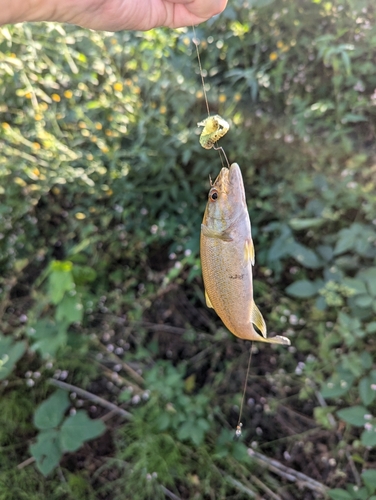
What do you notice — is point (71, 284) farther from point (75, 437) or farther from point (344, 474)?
point (344, 474)

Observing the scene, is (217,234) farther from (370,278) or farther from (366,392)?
(366,392)

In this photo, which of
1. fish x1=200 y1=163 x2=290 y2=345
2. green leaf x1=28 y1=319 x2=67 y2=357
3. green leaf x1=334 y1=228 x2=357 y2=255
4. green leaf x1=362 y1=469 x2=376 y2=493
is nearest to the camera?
fish x1=200 y1=163 x2=290 y2=345

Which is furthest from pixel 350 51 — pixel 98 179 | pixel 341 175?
pixel 98 179

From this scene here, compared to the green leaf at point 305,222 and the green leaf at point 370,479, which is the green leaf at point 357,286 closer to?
the green leaf at point 305,222

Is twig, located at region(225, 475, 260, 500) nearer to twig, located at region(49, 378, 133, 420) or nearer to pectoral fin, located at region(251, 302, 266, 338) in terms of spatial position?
twig, located at region(49, 378, 133, 420)

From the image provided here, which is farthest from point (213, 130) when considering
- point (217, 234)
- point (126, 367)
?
point (126, 367)

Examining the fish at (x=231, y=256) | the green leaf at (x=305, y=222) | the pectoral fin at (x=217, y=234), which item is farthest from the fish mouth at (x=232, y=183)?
the green leaf at (x=305, y=222)

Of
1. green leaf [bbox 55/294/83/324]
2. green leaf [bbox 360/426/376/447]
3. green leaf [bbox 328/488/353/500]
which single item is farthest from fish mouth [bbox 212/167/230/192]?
green leaf [bbox 328/488/353/500]
